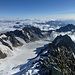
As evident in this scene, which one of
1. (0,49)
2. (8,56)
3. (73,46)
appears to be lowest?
(8,56)

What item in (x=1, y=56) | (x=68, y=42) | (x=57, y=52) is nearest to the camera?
(x=57, y=52)

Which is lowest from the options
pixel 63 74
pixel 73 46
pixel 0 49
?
pixel 0 49

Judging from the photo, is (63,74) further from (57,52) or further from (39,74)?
(57,52)

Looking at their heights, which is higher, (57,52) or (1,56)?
(57,52)

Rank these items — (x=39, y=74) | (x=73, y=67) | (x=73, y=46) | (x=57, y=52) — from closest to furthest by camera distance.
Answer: (x=39, y=74)
(x=73, y=67)
(x=57, y=52)
(x=73, y=46)

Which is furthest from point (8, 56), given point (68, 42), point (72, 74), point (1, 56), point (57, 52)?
point (72, 74)

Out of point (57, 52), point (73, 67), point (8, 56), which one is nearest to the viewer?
point (73, 67)

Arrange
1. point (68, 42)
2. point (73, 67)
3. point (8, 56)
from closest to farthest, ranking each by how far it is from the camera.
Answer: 1. point (73, 67)
2. point (68, 42)
3. point (8, 56)

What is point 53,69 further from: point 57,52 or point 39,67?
point 57,52

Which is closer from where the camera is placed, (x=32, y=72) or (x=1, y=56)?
(x=32, y=72)

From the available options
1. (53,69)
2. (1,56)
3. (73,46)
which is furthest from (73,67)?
(1,56)
